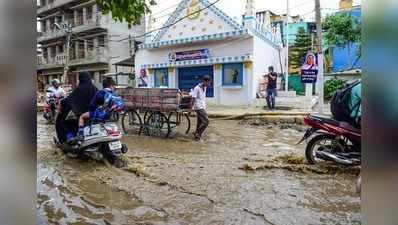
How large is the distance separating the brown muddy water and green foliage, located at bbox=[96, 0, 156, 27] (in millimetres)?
2164

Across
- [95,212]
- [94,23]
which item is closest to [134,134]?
[95,212]

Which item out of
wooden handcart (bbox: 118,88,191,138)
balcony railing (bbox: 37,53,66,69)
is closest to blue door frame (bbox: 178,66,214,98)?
wooden handcart (bbox: 118,88,191,138)

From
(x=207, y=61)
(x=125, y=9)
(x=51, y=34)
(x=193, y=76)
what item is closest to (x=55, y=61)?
(x=51, y=34)

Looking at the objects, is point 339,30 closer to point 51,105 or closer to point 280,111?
point 280,111

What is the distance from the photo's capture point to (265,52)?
1691 cm

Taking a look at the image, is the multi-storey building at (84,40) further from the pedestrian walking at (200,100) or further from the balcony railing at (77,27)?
the pedestrian walking at (200,100)

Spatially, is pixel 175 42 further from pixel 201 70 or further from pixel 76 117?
pixel 76 117

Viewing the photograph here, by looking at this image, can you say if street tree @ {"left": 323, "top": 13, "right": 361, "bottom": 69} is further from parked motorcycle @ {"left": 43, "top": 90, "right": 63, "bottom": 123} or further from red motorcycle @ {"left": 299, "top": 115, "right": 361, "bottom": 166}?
parked motorcycle @ {"left": 43, "top": 90, "right": 63, "bottom": 123}

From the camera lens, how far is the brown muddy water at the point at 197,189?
363 centimetres

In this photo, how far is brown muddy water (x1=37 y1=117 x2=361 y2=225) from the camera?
143 inches
